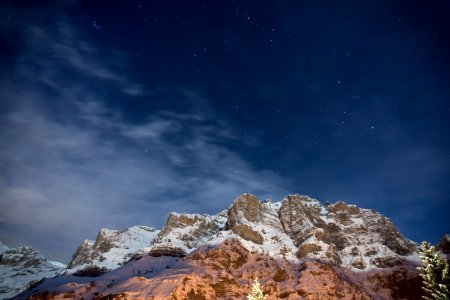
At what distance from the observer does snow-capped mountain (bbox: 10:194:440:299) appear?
133m

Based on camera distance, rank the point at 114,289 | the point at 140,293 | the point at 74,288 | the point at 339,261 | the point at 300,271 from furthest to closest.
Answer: the point at 339,261 → the point at 300,271 → the point at 74,288 → the point at 114,289 → the point at 140,293

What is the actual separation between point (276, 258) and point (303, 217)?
45002 mm

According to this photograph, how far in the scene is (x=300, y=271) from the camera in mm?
153000

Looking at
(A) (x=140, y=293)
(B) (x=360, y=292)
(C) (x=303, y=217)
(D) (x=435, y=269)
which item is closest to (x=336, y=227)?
(C) (x=303, y=217)

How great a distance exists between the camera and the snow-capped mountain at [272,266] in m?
133

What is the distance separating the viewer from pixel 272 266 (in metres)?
155

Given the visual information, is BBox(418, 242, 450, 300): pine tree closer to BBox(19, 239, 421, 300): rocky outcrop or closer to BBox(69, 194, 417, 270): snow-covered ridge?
BBox(19, 239, 421, 300): rocky outcrop

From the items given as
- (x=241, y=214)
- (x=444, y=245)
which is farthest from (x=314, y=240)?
(x=444, y=245)

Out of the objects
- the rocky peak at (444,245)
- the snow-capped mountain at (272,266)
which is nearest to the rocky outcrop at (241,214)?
the snow-capped mountain at (272,266)

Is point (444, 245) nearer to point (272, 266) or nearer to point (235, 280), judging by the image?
point (272, 266)

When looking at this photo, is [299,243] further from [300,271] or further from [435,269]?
[435,269]

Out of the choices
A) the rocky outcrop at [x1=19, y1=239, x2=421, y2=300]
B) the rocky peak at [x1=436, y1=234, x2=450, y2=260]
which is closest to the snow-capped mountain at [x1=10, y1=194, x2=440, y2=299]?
the rocky outcrop at [x1=19, y1=239, x2=421, y2=300]

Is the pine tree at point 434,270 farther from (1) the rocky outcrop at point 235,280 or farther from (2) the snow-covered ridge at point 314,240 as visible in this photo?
(2) the snow-covered ridge at point 314,240

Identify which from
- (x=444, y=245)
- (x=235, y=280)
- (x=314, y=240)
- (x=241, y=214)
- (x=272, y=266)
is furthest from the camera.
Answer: (x=241, y=214)
